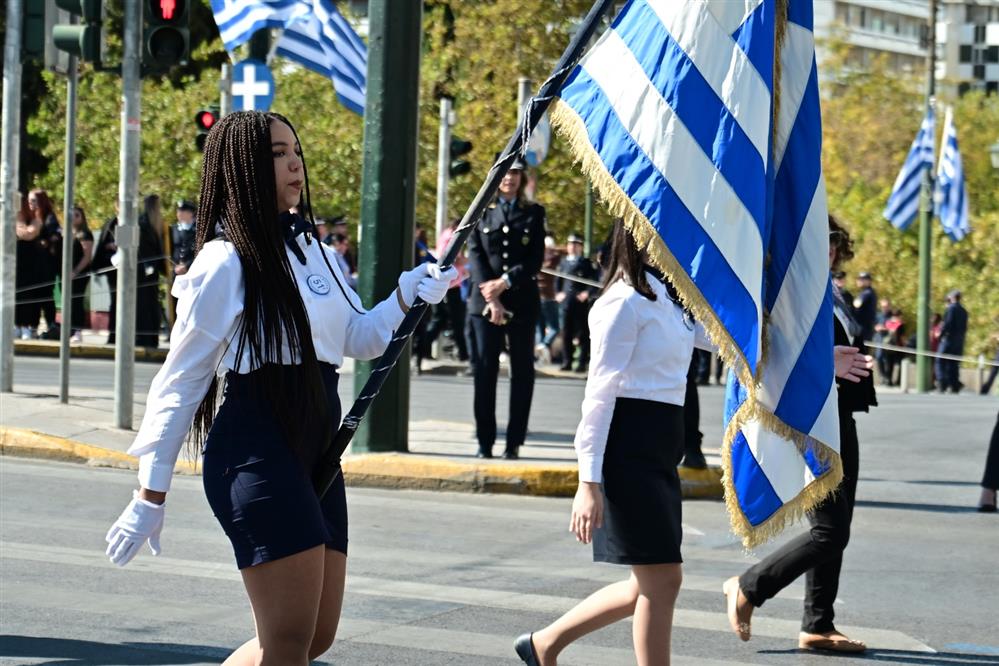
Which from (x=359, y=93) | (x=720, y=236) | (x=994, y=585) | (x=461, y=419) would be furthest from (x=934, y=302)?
(x=720, y=236)

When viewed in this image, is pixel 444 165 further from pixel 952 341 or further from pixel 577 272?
pixel 952 341

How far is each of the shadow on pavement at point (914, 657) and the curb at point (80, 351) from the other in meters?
14.8

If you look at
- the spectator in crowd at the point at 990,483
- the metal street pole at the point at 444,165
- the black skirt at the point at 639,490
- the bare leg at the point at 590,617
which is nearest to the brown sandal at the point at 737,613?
the bare leg at the point at 590,617

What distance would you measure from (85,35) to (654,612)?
29.0ft

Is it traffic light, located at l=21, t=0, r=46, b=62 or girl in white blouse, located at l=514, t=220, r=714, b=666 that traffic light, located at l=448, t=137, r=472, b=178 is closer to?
traffic light, located at l=21, t=0, r=46, b=62

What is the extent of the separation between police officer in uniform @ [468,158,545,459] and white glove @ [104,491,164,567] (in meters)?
7.71

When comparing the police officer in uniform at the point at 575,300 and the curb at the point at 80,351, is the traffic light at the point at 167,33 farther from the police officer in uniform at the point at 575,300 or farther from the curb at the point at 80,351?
the police officer in uniform at the point at 575,300

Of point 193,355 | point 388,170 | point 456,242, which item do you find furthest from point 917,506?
point 193,355

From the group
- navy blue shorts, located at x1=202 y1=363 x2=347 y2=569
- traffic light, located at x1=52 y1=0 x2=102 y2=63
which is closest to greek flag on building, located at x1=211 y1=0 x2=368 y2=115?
traffic light, located at x1=52 y1=0 x2=102 y2=63

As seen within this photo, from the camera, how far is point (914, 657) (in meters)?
6.95

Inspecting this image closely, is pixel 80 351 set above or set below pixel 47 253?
below

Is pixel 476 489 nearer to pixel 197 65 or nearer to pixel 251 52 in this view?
pixel 251 52

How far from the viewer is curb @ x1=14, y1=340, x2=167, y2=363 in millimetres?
20938

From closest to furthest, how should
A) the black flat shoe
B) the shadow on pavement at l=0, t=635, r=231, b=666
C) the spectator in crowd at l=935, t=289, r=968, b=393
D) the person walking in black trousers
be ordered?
the black flat shoe, the shadow on pavement at l=0, t=635, r=231, b=666, the person walking in black trousers, the spectator in crowd at l=935, t=289, r=968, b=393
